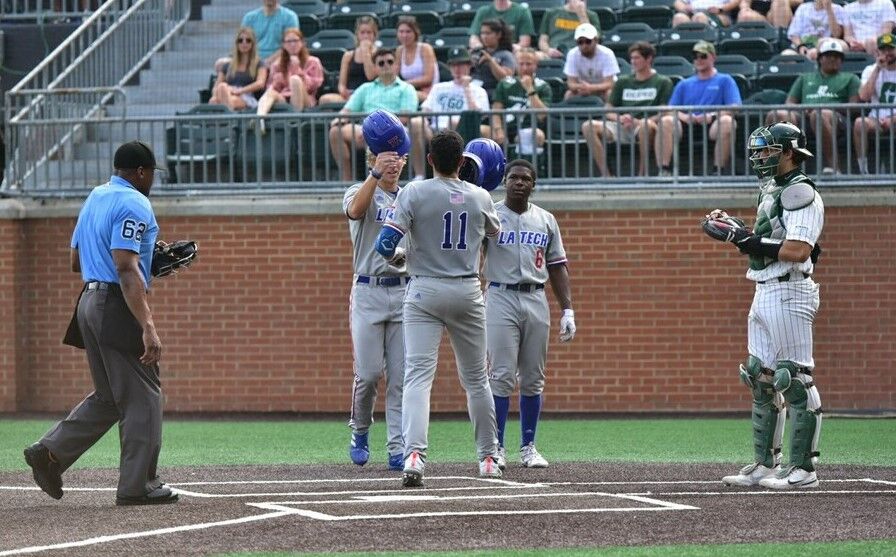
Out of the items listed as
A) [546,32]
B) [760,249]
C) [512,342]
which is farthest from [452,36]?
[760,249]

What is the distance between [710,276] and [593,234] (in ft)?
3.98

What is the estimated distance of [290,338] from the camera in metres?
15.9

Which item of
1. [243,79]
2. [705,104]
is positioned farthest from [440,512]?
[243,79]

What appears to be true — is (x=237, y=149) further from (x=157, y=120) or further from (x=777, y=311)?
(x=777, y=311)

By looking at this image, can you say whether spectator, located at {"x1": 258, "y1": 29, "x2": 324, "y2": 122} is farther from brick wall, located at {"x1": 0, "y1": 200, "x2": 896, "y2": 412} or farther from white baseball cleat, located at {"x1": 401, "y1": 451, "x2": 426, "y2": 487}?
white baseball cleat, located at {"x1": 401, "y1": 451, "x2": 426, "y2": 487}

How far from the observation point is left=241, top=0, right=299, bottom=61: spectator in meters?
18.2

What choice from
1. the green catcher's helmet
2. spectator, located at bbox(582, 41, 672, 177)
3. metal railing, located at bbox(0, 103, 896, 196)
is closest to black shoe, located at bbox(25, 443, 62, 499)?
the green catcher's helmet

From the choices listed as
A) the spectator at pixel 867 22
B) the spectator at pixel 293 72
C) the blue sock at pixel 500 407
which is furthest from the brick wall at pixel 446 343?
the blue sock at pixel 500 407

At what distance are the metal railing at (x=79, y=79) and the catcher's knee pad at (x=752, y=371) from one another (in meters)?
8.49

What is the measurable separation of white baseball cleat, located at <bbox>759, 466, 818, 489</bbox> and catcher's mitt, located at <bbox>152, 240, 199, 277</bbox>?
11.8 ft

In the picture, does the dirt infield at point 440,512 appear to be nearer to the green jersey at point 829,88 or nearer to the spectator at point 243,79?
the green jersey at point 829,88

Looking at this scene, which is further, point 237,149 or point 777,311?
point 237,149

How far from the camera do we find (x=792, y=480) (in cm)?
916

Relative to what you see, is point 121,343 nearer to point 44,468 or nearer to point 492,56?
point 44,468
